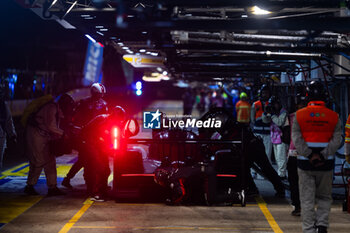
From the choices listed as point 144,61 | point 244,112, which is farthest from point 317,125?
point 244,112

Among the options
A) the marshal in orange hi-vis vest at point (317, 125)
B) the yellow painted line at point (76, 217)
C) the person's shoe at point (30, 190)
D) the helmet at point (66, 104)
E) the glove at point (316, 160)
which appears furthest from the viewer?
the helmet at point (66, 104)

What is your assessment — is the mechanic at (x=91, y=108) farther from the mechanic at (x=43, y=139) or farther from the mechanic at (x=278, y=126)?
the mechanic at (x=278, y=126)

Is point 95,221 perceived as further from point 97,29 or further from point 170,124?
point 97,29

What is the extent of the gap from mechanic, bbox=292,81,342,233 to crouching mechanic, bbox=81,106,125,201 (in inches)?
164

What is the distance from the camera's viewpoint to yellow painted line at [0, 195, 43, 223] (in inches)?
345

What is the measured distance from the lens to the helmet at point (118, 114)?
10117mm

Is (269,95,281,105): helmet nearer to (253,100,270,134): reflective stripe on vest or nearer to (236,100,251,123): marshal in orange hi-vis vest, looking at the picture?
(253,100,270,134): reflective stripe on vest

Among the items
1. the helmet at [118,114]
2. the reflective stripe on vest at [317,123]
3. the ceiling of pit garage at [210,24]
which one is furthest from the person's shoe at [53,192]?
the reflective stripe on vest at [317,123]

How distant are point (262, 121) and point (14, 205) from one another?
622cm

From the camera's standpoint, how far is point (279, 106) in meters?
11.4

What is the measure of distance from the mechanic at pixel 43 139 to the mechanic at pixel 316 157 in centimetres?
522

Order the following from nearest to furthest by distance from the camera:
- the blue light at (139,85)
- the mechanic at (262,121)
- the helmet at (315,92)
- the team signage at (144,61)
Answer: the helmet at (315,92)
the mechanic at (262,121)
the blue light at (139,85)
the team signage at (144,61)

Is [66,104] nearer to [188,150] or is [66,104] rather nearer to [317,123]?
[188,150]

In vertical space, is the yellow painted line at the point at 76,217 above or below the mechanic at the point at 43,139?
below
